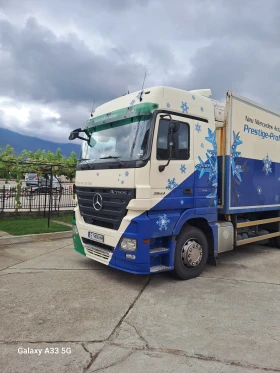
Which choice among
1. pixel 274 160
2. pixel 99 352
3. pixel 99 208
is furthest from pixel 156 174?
pixel 274 160

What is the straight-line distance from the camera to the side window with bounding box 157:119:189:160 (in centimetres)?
464

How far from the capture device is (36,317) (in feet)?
12.3

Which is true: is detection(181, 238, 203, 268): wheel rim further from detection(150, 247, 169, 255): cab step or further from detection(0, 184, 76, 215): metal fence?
detection(0, 184, 76, 215): metal fence

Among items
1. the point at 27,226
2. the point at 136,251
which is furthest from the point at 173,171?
the point at 27,226

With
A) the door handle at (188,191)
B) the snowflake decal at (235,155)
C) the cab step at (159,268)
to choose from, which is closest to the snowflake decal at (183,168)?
the door handle at (188,191)

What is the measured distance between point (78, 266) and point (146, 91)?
3.53 m

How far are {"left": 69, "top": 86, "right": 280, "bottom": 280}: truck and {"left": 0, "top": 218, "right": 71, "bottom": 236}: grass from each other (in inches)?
152

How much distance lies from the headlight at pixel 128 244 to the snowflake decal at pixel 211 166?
5.62 feet

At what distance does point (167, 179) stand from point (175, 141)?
2.01 feet

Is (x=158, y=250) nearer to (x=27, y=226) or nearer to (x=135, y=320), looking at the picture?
(x=135, y=320)

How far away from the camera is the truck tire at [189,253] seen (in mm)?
5039

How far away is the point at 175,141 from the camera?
475 centimetres

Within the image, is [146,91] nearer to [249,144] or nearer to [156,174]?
[156,174]

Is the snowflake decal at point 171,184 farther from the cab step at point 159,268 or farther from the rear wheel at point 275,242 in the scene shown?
the rear wheel at point 275,242
